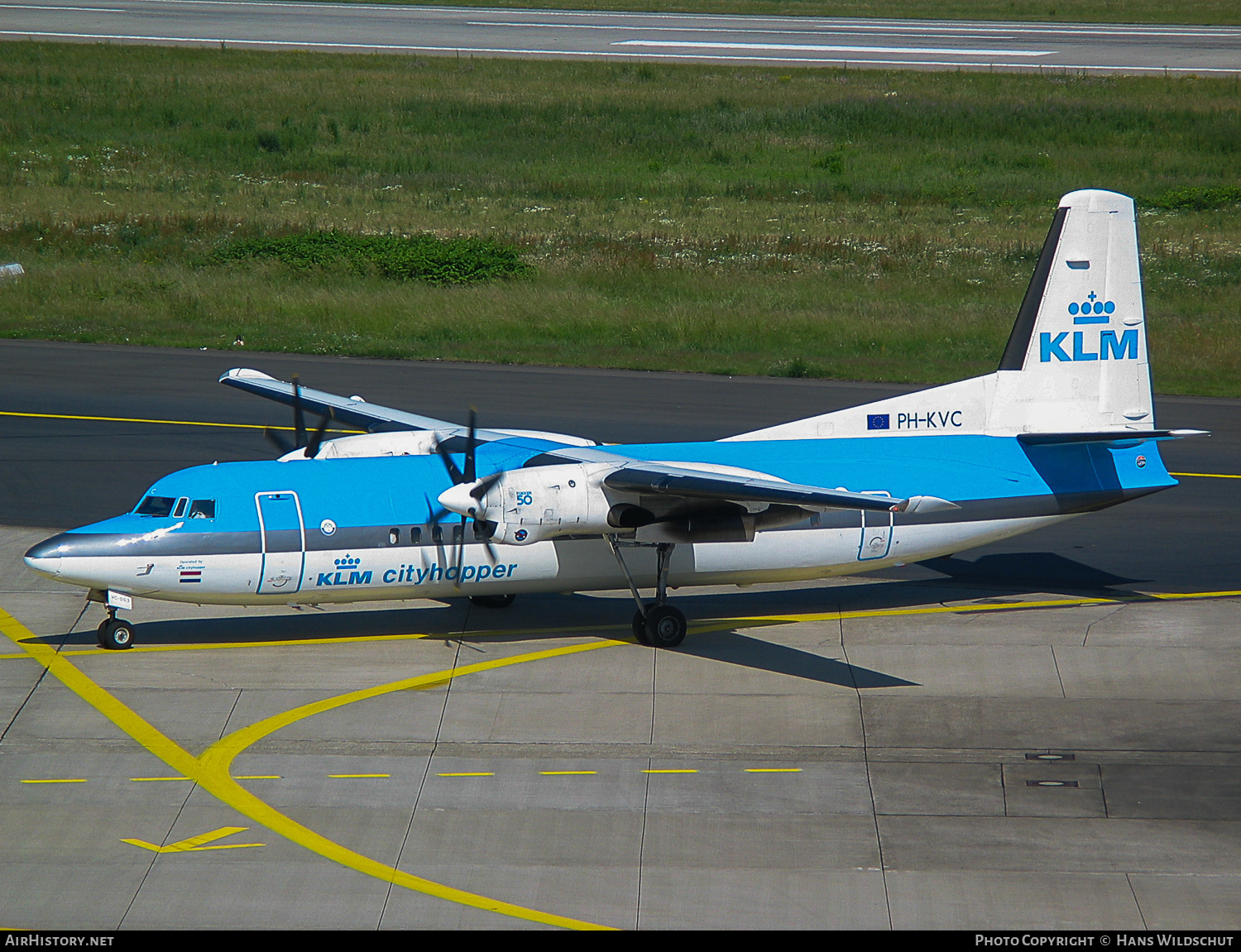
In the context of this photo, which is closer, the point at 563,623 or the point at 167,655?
the point at 167,655

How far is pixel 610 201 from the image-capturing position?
2406 inches

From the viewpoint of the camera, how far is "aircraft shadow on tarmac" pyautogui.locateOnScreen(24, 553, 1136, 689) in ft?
68.1

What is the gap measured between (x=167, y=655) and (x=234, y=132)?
5477 cm

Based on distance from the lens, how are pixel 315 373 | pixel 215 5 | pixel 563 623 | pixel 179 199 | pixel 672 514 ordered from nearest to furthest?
pixel 672 514 < pixel 563 623 < pixel 315 373 < pixel 179 199 < pixel 215 5

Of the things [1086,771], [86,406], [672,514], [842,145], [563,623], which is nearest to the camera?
[1086,771]

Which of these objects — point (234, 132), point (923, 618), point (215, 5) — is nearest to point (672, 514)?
point (923, 618)

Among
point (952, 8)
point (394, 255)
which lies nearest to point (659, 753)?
point (394, 255)

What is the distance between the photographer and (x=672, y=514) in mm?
19766

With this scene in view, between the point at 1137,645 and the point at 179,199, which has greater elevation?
the point at 1137,645

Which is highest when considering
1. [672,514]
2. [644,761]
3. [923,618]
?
[672,514]

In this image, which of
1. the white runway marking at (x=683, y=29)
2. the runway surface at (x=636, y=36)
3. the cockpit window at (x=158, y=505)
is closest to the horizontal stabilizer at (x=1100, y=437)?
the cockpit window at (x=158, y=505)

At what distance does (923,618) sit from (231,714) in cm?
1114

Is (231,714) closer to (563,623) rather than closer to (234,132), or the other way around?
(563,623)

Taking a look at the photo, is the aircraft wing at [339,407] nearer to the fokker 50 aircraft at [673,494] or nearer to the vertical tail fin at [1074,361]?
the fokker 50 aircraft at [673,494]
